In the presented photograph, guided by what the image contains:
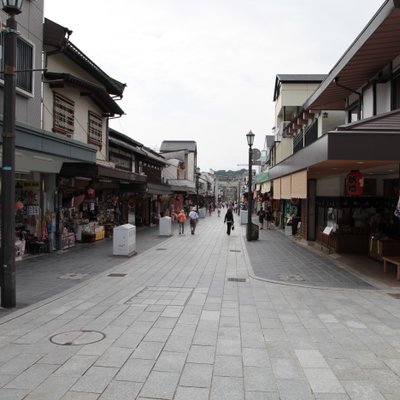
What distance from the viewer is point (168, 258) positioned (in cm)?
1630

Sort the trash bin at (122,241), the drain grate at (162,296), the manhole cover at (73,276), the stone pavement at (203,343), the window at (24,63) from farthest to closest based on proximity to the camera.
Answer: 1. the trash bin at (122,241)
2. the window at (24,63)
3. the manhole cover at (73,276)
4. the drain grate at (162,296)
5. the stone pavement at (203,343)

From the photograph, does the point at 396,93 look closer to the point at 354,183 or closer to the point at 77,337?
the point at 354,183

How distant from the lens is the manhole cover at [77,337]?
643cm

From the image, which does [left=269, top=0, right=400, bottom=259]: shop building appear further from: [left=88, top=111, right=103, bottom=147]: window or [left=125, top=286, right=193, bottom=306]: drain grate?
[left=88, top=111, right=103, bottom=147]: window

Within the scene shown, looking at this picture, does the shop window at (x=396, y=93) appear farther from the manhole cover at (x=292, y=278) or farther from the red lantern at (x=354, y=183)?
the manhole cover at (x=292, y=278)

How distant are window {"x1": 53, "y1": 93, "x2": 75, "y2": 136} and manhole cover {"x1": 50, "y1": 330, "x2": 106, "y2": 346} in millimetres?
11398

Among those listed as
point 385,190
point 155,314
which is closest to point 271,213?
point 385,190

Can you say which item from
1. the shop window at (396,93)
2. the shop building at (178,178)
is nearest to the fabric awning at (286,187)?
the shop window at (396,93)

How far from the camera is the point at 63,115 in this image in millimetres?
17562

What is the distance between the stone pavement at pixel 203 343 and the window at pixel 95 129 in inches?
438

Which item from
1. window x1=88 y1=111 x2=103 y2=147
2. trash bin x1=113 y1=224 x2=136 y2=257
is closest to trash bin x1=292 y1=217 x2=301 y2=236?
window x1=88 y1=111 x2=103 y2=147

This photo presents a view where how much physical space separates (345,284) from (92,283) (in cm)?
660

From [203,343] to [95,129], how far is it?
16.9 m

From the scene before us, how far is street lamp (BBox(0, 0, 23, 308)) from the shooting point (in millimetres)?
8047
